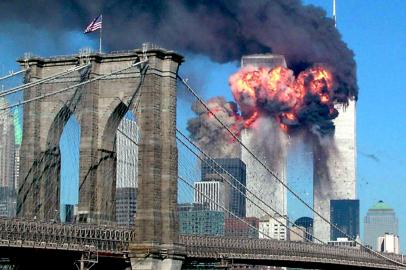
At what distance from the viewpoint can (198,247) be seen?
12631cm

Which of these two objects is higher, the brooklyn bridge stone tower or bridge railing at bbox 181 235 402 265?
the brooklyn bridge stone tower

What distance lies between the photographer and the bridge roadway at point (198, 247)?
100438mm

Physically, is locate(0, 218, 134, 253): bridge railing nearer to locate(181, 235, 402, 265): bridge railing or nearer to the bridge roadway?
the bridge roadway

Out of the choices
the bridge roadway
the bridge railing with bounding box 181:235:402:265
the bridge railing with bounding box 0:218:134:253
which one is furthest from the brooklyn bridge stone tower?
the bridge railing with bounding box 181:235:402:265

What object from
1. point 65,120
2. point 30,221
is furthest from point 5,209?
point 30,221

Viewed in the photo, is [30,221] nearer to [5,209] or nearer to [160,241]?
[160,241]

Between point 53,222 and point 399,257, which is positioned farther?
point 399,257

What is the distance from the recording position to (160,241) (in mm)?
111625

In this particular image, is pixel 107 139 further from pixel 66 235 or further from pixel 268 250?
pixel 268 250

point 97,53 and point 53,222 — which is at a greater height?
point 97,53

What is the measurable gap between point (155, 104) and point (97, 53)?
25.2 feet

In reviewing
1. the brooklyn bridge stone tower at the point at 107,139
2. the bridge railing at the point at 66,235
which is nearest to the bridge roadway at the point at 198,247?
the bridge railing at the point at 66,235

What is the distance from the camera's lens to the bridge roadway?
100 metres

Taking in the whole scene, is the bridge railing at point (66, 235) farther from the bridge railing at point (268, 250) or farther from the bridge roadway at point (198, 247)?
the bridge railing at point (268, 250)
